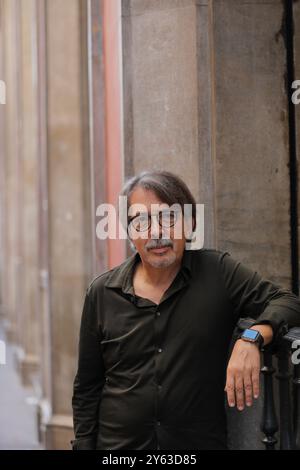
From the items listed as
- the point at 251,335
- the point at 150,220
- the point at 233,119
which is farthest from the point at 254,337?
the point at 233,119

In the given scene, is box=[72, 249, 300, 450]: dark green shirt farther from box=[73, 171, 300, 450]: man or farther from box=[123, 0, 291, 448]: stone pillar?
box=[123, 0, 291, 448]: stone pillar

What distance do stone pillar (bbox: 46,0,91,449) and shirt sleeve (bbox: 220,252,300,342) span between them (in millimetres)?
4153

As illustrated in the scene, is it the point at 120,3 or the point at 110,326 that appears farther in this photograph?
the point at 120,3

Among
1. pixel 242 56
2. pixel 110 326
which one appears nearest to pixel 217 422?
pixel 110 326

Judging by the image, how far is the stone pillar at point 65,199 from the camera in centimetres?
720

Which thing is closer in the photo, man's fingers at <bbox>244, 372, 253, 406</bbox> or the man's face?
man's fingers at <bbox>244, 372, 253, 406</bbox>

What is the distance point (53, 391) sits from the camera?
736 cm

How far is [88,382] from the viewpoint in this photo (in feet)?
10.6

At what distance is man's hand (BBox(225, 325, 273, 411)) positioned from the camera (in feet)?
9.42

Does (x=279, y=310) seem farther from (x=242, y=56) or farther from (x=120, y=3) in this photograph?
(x=120, y=3)

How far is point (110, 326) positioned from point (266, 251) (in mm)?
1264

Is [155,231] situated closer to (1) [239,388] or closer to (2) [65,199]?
(1) [239,388]

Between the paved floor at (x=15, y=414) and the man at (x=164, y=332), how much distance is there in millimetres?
4608

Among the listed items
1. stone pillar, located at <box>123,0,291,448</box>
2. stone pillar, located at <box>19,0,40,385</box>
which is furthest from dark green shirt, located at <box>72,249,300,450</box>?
stone pillar, located at <box>19,0,40,385</box>
